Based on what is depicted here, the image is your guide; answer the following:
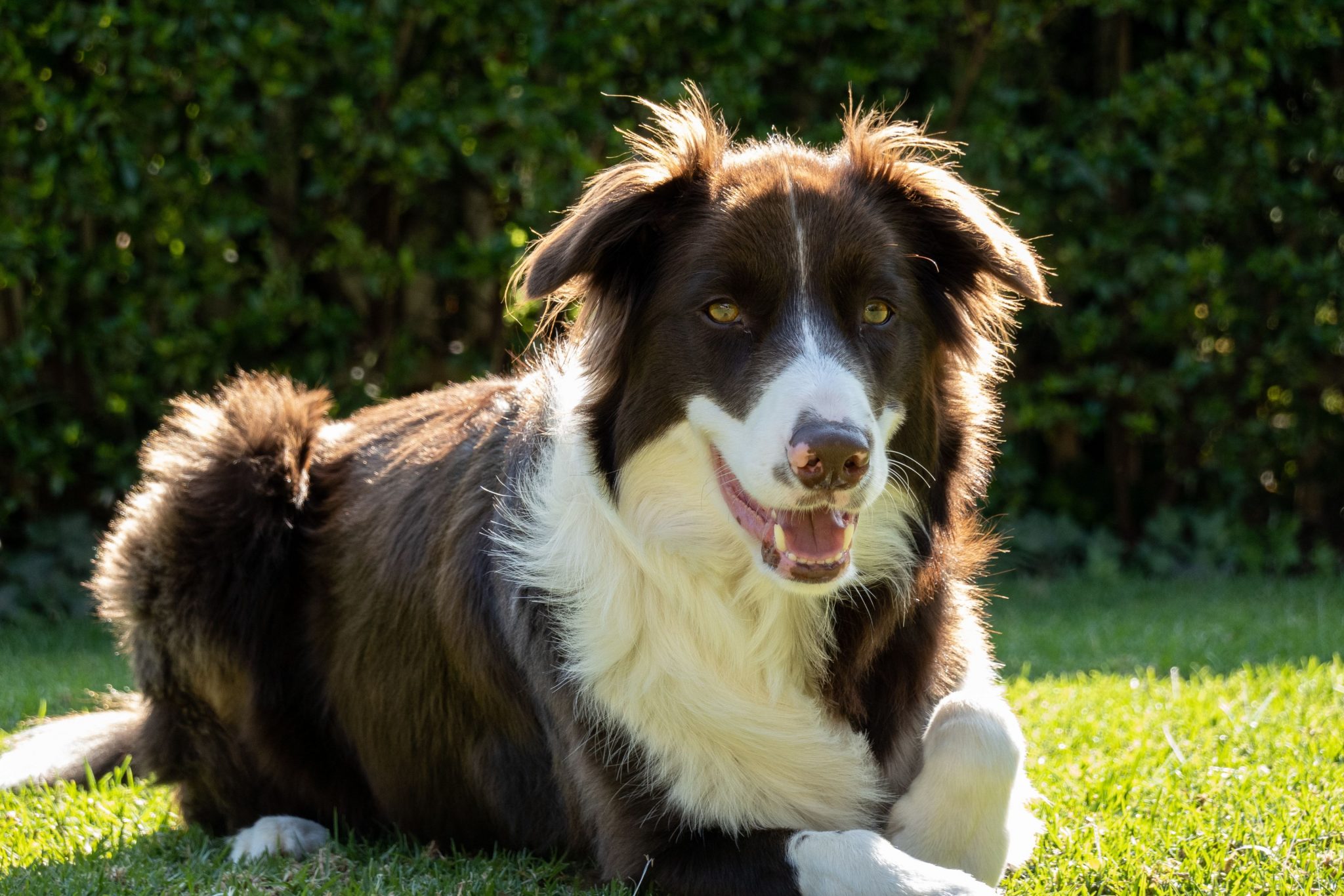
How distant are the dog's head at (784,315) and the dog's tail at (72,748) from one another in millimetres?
1996

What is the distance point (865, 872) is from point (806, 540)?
0.66 meters

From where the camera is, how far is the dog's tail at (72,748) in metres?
4.11

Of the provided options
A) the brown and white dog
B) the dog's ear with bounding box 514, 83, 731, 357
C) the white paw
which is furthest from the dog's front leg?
the white paw

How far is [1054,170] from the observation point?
24.5ft

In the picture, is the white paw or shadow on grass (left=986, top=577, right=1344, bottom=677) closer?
the white paw

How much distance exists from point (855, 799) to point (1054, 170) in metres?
5.22

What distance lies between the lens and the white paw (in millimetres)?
3541

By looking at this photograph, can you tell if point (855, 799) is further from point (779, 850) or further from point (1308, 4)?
point (1308, 4)

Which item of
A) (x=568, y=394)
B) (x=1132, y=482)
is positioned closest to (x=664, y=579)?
(x=568, y=394)

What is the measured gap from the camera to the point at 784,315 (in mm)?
2951

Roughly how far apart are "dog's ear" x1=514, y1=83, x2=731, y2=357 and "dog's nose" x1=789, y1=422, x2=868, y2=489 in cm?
65

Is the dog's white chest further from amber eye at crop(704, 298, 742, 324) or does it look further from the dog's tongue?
amber eye at crop(704, 298, 742, 324)

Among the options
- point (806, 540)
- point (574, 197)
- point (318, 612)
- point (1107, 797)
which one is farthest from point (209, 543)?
point (574, 197)

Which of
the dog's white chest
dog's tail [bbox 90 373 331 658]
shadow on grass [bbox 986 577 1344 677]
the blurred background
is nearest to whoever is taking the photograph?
the dog's white chest
